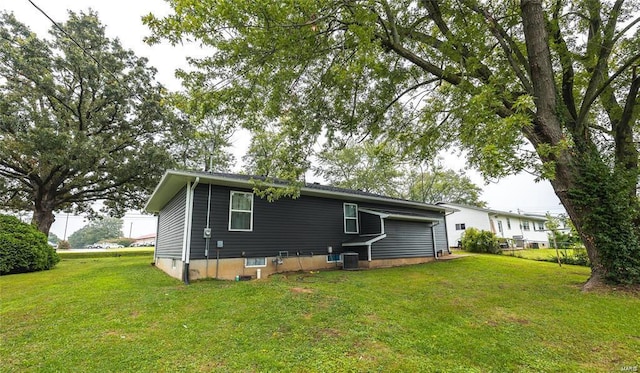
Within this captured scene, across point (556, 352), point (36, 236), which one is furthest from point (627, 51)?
point (36, 236)

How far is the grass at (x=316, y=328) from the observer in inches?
125

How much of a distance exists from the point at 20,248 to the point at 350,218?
12.2m

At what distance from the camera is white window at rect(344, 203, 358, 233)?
11.4 meters

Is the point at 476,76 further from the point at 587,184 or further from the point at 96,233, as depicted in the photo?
the point at 96,233

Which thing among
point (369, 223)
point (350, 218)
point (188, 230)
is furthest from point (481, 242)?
point (188, 230)

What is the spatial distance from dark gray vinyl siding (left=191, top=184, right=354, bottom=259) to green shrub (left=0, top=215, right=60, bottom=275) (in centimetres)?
753

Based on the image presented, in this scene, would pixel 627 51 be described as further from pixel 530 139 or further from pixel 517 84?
pixel 530 139

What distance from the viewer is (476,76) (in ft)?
23.0

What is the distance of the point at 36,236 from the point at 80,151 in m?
4.42

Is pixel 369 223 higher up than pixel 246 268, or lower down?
higher up

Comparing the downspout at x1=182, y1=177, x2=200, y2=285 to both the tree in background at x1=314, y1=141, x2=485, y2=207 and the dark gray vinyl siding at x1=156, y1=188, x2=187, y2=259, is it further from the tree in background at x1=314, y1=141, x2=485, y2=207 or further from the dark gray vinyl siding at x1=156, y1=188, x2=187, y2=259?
the tree in background at x1=314, y1=141, x2=485, y2=207

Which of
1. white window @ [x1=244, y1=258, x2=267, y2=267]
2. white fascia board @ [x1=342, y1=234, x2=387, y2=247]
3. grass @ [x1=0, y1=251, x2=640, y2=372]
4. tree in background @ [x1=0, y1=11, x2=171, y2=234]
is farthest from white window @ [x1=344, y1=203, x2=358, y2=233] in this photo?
tree in background @ [x1=0, y1=11, x2=171, y2=234]

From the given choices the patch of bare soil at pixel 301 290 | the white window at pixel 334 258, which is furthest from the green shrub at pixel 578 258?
the patch of bare soil at pixel 301 290

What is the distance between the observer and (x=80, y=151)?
1330cm
